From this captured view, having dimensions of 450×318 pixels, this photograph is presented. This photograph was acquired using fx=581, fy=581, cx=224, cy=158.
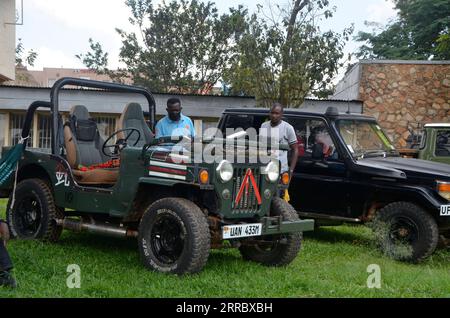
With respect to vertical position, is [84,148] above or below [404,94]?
below

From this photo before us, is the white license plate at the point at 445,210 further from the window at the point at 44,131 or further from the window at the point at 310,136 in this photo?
the window at the point at 44,131

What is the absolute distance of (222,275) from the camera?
19.1 ft

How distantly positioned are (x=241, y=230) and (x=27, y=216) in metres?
3.35

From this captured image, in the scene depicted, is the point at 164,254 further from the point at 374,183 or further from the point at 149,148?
the point at 374,183

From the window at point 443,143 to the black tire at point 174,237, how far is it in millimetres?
6693

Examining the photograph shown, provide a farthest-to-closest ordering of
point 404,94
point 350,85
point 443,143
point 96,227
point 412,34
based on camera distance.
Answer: point 412,34 < point 350,85 < point 404,94 < point 443,143 < point 96,227

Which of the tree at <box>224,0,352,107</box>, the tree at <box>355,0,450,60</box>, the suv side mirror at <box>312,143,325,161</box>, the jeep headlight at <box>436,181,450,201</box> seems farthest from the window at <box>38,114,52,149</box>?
the tree at <box>355,0,450,60</box>

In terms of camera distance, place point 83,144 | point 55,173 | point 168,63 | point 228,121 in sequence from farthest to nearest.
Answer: point 168,63 → point 228,121 → point 83,144 → point 55,173

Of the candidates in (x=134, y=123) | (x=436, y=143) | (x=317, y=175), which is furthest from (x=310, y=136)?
(x=436, y=143)

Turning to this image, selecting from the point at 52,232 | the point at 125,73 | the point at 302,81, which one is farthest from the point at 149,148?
the point at 125,73

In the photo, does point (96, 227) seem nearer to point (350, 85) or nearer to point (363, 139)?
point (363, 139)

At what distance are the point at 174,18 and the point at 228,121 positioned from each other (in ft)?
75.6

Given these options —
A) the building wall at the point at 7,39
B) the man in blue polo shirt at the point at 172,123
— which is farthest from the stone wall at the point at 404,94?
the building wall at the point at 7,39

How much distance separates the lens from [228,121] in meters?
9.17
